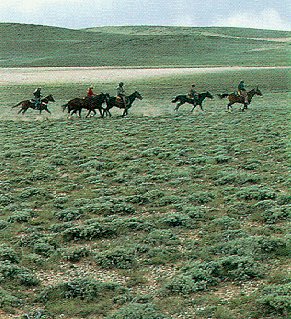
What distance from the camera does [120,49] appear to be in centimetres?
11475

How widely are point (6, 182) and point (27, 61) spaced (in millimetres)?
83886

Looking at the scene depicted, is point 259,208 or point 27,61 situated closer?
point 259,208

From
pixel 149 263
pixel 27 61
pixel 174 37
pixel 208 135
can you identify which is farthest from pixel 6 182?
pixel 174 37

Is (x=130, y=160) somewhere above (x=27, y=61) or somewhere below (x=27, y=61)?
below

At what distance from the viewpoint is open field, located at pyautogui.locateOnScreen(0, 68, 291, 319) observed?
9250 mm

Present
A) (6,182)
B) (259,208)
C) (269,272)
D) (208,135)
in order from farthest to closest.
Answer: (208,135) < (6,182) < (259,208) < (269,272)

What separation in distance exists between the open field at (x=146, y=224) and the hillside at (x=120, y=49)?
219 ft

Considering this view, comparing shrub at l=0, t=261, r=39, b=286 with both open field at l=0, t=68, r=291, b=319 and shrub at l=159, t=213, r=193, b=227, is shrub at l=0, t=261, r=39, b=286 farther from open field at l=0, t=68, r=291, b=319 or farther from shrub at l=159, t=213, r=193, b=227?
shrub at l=159, t=213, r=193, b=227

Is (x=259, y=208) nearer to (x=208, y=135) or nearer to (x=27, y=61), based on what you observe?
(x=208, y=135)

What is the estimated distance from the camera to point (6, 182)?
1761cm

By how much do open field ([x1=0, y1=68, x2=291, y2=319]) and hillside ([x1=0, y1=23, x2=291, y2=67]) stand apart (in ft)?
219

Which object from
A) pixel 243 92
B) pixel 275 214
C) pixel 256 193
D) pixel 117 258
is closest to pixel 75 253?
pixel 117 258

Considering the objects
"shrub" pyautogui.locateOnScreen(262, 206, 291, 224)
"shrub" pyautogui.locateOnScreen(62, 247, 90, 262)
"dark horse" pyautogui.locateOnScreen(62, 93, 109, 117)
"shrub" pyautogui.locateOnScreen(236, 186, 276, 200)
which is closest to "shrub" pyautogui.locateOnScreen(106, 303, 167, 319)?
"shrub" pyautogui.locateOnScreen(62, 247, 90, 262)

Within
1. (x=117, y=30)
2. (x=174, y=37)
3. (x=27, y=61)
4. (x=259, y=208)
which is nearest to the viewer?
(x=259, y=208)
